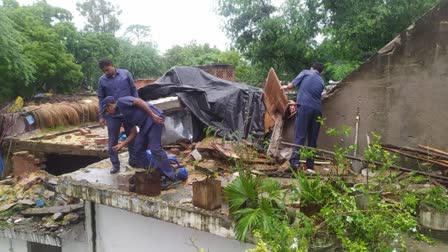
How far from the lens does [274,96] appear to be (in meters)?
6.59

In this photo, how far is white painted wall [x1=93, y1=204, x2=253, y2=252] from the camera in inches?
192

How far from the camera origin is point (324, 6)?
35.5 ft

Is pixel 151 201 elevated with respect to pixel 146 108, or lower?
lower

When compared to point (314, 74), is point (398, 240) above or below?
below

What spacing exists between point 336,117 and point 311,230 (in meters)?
3.13

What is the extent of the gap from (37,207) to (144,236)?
275 cm

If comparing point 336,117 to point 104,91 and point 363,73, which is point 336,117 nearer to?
point 363,73

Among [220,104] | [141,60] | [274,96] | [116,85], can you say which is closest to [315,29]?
[220,104]

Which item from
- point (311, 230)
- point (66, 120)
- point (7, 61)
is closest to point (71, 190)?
point (311, 230)

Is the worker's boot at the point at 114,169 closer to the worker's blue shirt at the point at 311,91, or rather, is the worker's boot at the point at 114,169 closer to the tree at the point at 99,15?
the worker's blue shirt at the point at 311,91

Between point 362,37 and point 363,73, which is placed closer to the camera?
point 363,73

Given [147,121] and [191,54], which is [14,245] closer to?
[147,121]

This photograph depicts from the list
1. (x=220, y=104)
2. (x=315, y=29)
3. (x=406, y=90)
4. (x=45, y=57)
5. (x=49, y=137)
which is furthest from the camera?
(x=45, y=57)

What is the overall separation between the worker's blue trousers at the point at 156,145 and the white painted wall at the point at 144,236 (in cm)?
70
